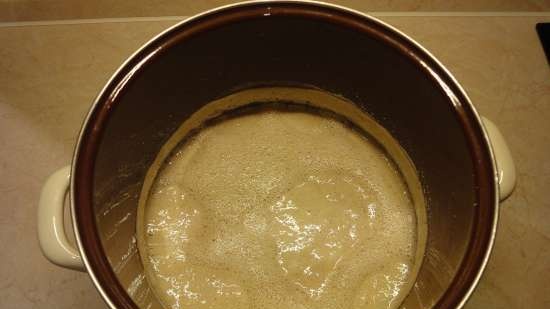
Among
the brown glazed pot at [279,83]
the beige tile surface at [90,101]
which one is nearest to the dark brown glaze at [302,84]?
the brown glazed pot at [279,83]

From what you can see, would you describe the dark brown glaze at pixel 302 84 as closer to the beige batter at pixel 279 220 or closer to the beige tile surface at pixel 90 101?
the beige batter at pixel 279 220

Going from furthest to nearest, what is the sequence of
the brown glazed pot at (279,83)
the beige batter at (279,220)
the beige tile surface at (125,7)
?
the beige tile surface at (125,7), the beige batter at (279,220), the brown glazed pot at (279,83)

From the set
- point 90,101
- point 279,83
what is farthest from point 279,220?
point 90,101

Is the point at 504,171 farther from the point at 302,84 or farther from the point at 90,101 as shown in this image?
the point at 90,101

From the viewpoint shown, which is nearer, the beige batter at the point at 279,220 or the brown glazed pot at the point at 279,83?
the brown glazed pot at the point at 279,83

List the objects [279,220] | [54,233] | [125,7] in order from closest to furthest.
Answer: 1. [54,233]
2. [279,220]
3. [125,7]

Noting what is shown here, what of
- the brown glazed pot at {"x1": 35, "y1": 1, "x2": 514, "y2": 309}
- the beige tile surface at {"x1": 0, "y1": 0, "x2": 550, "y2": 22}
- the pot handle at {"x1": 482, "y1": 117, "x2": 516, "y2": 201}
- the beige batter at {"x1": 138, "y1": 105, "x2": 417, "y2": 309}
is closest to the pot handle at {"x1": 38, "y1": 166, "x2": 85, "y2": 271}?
the brown glazed pot at {"x1": 35, "y1": 1, "x2": 514, "y2": 309}

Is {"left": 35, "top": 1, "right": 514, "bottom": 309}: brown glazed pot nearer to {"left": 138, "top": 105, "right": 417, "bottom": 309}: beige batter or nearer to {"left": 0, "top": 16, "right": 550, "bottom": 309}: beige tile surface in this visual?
{"left": 138, "top": 105, "right": 417, "bottom": 309}: beige batter

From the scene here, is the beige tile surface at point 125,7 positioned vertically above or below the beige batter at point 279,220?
above
